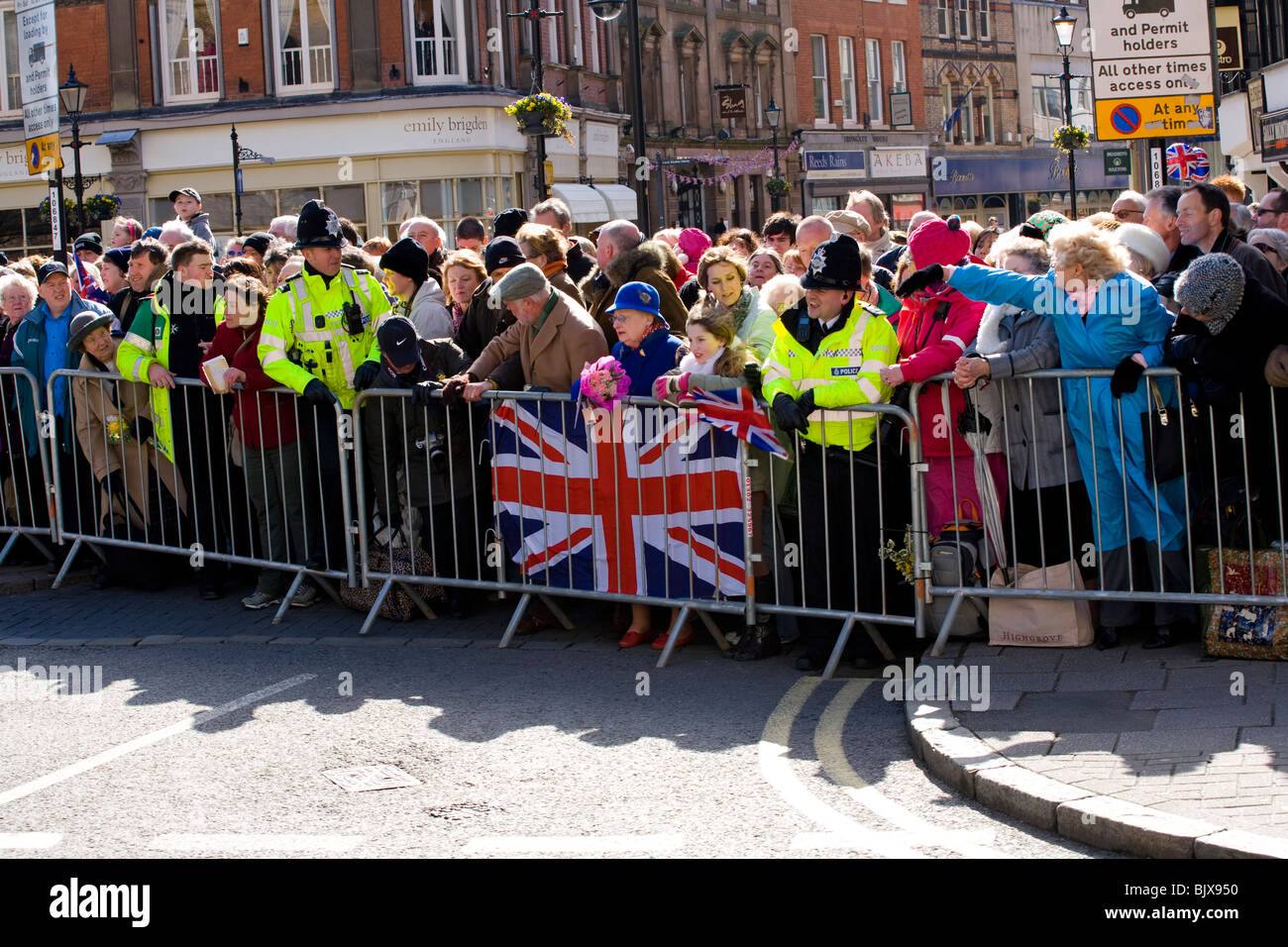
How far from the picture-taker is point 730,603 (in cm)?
777

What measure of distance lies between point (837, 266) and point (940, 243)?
1.69 feet

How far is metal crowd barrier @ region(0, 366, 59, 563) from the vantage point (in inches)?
412

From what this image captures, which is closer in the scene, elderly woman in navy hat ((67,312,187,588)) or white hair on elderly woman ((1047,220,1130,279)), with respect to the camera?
white hair on elderly woman ((1047,220,1130,279))

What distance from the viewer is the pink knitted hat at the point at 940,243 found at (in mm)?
7391

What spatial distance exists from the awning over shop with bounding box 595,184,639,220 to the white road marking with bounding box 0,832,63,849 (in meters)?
32.9

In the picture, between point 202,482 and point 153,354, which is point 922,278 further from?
point 153,354

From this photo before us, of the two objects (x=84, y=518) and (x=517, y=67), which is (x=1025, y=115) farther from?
(x=84, y=518)

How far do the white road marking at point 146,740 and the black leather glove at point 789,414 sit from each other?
2.62 m

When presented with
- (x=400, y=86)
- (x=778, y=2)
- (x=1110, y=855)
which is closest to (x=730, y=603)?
(x=1110, y=855)

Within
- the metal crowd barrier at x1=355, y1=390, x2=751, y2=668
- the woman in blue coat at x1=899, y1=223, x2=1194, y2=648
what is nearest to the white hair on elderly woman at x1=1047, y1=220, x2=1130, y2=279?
the woman in blue coat at x1=899, y1=223, x2=1194, y2=648

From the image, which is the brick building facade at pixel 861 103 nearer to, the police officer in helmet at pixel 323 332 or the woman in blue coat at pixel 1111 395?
the police officer in helmet at pixel 323 332

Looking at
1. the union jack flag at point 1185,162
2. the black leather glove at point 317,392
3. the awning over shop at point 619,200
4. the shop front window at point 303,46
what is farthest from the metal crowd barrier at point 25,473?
the awning over shop at point 619,200

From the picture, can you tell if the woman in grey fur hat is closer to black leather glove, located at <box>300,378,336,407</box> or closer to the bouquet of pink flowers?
the bouquet of pink flowers
